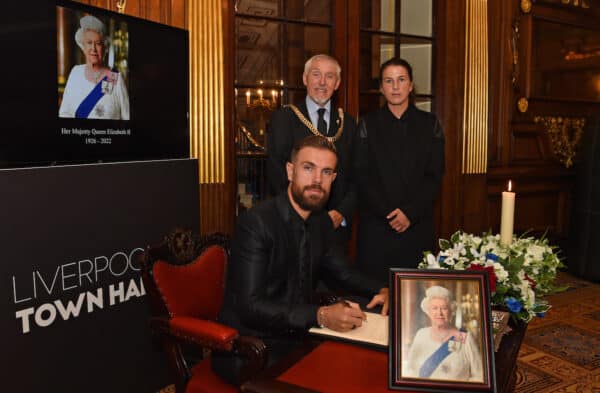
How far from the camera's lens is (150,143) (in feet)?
9.94

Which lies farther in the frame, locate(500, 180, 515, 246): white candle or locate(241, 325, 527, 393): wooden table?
locate(500, 180, 515, 246): white candle

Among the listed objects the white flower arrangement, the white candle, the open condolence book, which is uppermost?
the white candle

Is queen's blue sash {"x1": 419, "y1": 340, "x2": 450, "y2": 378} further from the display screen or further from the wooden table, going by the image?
the display screen

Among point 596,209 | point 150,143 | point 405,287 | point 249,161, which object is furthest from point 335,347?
point 596,209

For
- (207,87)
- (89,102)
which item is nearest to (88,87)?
(89,102)

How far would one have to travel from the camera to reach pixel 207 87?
362cm

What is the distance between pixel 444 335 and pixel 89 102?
197 centimetres

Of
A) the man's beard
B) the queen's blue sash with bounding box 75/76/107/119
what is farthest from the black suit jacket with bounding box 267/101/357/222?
the man's beard

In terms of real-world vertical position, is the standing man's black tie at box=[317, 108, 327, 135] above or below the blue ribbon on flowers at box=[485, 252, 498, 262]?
above

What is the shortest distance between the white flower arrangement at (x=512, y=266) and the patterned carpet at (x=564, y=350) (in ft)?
4.21

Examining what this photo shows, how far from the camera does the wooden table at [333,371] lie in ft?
4.51

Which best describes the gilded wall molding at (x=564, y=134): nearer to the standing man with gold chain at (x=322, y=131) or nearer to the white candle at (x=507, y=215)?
the standing man with gold chain at (x=322, y=131)

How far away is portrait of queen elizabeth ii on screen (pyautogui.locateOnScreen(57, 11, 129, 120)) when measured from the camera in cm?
256

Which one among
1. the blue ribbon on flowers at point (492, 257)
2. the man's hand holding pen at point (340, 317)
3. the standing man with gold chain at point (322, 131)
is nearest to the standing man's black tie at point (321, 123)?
the standing man with gold chain at point (322, 131)
